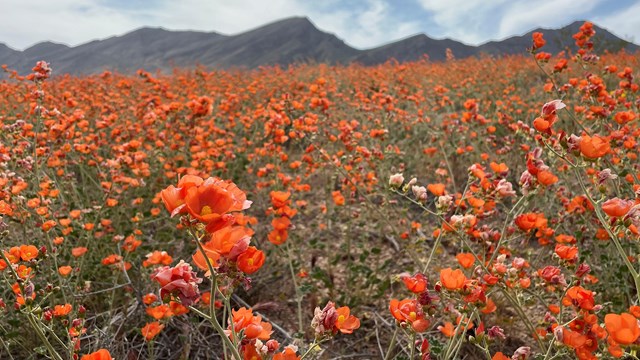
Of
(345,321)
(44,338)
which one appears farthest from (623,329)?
(44,338)

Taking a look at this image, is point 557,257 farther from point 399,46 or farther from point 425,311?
point 399,46

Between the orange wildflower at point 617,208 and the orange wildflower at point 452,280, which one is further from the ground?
the orange wildflower at point 617,208

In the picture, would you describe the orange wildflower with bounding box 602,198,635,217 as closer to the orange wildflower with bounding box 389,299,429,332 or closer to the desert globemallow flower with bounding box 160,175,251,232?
the orange wildflower with bounding box 389,299,429,332

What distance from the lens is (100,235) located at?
9.62 feet

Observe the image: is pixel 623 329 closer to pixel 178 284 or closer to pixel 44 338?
pixel 178 284

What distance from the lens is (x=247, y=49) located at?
4459 cm

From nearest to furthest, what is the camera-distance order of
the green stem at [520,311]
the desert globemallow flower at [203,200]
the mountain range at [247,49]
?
the desert globemallow flower at [203,200] < the green stem at [520,311] < the mountain range at [247,49]

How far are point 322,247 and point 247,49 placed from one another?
146 feet

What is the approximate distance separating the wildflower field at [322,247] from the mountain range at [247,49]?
37148 mm

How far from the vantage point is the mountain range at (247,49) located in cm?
4144

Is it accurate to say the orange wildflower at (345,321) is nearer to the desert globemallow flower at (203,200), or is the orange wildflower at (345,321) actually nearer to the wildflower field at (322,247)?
the wildflower field at (322,247)

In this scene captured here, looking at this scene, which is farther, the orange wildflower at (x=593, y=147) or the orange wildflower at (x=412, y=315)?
the orange wildflower at (x=593, y=147)

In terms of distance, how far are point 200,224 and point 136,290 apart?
1.73m

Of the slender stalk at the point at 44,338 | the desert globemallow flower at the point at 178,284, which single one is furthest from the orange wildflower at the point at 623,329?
the slender stalk at the point at 44,338
